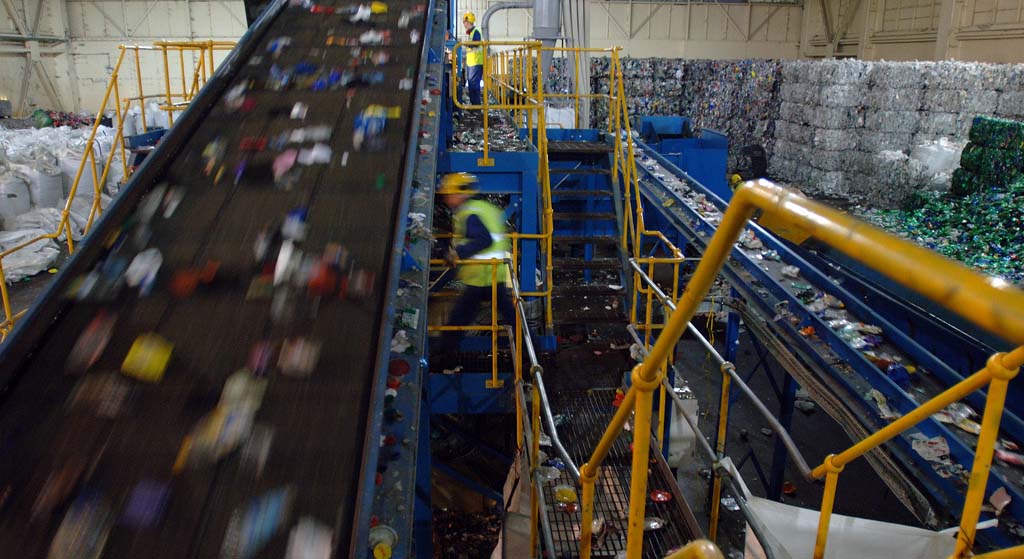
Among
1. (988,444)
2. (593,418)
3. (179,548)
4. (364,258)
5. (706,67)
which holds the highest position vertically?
(706,67)

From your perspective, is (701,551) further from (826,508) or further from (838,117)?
(838,117)

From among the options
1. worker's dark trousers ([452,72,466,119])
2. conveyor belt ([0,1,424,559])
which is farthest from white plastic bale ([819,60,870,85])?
conveyor belt ([0,1,424,559])

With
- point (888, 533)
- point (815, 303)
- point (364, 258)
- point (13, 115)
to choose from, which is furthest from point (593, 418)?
point (13, 115)

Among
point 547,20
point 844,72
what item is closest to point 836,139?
point 844,72

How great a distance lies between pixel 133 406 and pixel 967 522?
220 cm

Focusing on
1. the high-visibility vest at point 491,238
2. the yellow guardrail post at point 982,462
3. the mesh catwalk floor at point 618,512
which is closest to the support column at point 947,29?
the high-visibility vest at point 491,238

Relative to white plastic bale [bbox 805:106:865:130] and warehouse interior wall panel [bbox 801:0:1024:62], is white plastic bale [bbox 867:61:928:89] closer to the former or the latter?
white plastic bale [bbox 805:106:865:130]

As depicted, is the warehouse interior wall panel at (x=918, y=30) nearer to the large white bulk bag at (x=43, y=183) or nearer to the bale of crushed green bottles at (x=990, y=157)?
the bale of crushed green bottles at (x=990, y=157)

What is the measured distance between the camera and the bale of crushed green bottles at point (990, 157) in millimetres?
8383

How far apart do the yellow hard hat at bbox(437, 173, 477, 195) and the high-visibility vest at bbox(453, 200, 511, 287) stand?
637 millimetres

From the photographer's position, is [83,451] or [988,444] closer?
[988,444]

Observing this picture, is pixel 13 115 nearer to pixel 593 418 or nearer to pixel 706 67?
pixel 706 67

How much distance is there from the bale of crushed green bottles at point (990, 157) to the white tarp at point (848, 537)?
8.14 m

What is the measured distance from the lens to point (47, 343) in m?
1.96
